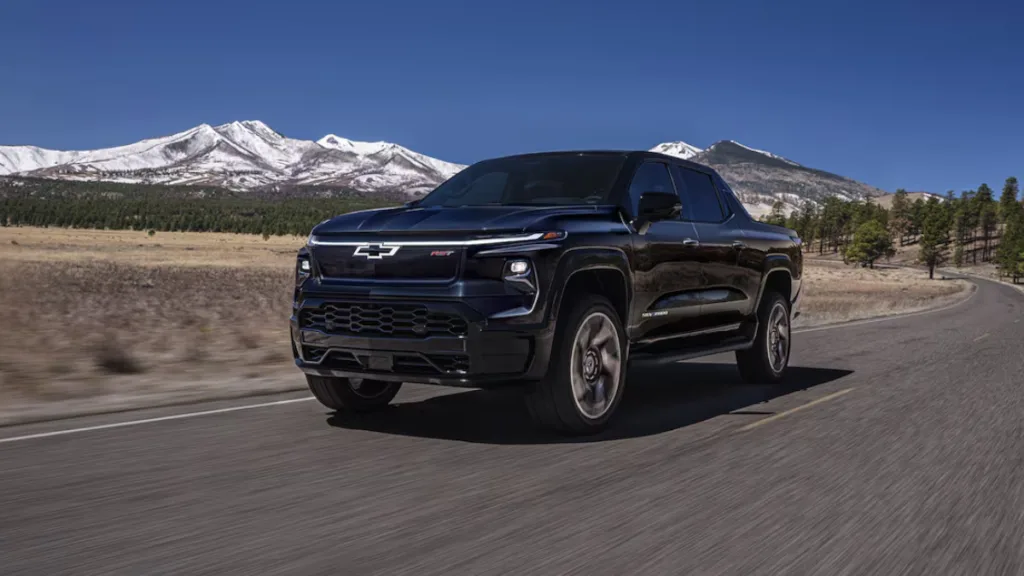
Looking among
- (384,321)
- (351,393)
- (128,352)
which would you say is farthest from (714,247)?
(128,352)

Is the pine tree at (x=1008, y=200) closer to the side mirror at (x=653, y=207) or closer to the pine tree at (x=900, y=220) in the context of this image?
the pine tree at (x=900, y=220)

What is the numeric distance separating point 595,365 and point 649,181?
5.93 feet

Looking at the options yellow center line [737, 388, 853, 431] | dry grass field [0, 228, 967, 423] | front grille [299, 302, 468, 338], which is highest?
front grille [299, 302, 468, 338]

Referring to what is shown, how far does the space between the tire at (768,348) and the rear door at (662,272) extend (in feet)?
5.64

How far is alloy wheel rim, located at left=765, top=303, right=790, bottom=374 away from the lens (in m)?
9.20

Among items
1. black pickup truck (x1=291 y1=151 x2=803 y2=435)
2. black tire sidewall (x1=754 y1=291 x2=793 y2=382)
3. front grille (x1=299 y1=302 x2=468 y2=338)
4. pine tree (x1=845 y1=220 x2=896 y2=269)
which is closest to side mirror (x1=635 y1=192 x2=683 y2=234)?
black pickup truck (x1=291 y1=151 x2=803 y2=435)

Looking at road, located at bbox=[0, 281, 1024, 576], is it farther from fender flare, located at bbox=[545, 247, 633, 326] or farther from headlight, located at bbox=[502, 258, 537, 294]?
headlight, located at bbox=[502, 258, 537, 294]

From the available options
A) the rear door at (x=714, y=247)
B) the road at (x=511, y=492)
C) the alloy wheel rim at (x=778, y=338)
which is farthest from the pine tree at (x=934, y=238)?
the road at (x=511, y=492)

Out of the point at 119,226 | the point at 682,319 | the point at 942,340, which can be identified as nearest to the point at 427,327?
the point at 682,319

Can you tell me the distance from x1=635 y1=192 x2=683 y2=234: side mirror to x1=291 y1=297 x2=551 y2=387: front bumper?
1353 mm

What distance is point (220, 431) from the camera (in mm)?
6113

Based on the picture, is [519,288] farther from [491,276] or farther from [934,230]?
[934,230]

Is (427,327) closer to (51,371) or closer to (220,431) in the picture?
(220,431)

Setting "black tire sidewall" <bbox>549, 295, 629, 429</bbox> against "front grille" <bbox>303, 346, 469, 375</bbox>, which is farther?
"black tire sidewall" <bbox>549, 295, 629, 429</bbox>
